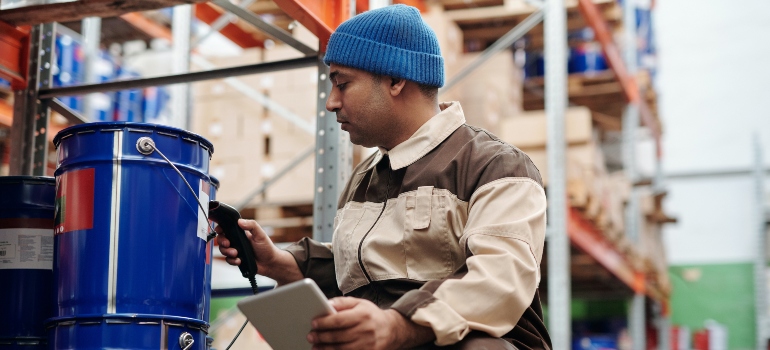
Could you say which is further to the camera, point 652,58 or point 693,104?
point 693,104

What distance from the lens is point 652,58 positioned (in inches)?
443

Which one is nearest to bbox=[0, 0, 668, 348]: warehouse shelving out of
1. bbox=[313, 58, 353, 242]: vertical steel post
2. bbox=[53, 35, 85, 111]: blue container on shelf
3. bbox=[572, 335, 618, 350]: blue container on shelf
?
bbox=[313, 58, 353, 242]: vertical steel post

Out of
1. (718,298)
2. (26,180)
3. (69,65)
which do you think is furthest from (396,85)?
(718,298)

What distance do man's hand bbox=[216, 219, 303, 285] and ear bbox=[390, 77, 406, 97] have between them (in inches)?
20.3

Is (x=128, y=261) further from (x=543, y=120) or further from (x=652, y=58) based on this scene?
(x=652, y=58)

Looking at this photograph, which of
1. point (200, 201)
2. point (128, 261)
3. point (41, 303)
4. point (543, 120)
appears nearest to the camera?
point (128, 261)

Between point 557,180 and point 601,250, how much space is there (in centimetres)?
184

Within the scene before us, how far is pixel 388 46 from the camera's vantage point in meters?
2.42

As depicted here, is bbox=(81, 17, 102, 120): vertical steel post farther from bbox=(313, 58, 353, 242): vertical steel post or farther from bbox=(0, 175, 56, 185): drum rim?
bbox=(0, 175, 56, 185): drum rim

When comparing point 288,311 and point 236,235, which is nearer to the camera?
point 288,311

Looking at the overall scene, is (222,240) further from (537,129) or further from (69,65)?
(69,65)

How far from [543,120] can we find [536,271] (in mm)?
5097

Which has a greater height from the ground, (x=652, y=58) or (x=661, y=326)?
(x=652, y=58)

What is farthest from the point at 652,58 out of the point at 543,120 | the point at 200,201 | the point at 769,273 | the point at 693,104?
the point at 200,201
